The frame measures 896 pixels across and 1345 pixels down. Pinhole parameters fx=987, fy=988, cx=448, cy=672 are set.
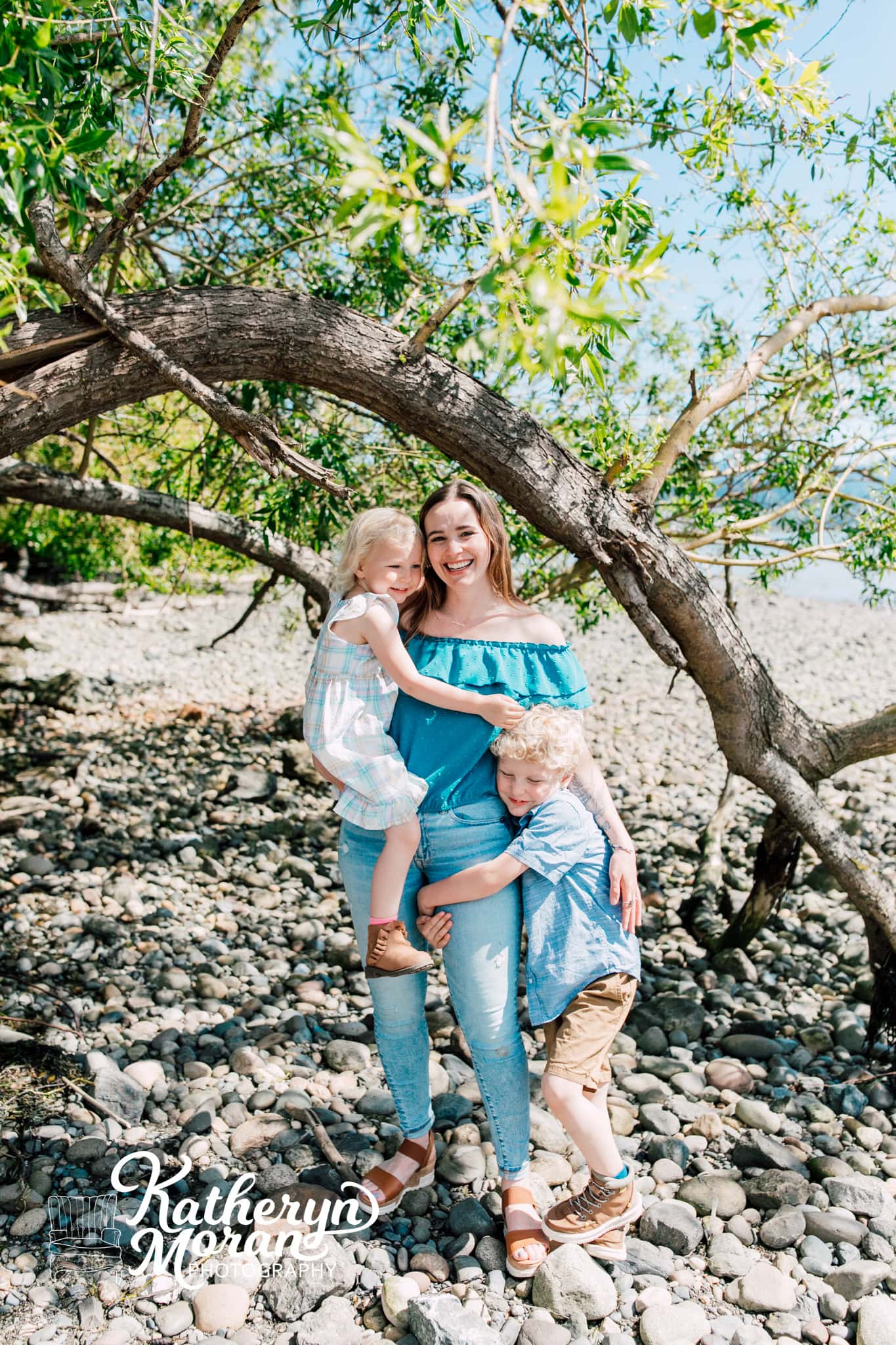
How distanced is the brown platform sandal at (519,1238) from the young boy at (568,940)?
0.06 meters

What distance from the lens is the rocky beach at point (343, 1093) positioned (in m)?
2.88

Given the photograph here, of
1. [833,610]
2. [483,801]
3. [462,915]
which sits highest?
[833,610]

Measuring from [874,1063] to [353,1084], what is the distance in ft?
7.42

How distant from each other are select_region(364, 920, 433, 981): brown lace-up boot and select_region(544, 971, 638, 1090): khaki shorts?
45cm

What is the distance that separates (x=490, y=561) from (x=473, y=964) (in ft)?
4.23

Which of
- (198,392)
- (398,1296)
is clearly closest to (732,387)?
(198,392)

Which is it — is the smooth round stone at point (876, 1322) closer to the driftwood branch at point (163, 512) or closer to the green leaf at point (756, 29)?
the green leaf at point (756, 29)

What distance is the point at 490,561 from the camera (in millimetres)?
3281

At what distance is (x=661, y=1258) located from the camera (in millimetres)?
3104

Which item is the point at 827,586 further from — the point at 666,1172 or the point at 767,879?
the point at 666,1172

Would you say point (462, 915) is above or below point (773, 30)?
below

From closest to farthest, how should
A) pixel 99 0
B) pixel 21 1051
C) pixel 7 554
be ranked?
1. pixel 99 0
2. pixel 21 1051
3. pixel 7 554

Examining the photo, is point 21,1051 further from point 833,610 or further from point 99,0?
point 833,610

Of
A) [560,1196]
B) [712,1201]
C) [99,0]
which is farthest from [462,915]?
[99,0]
